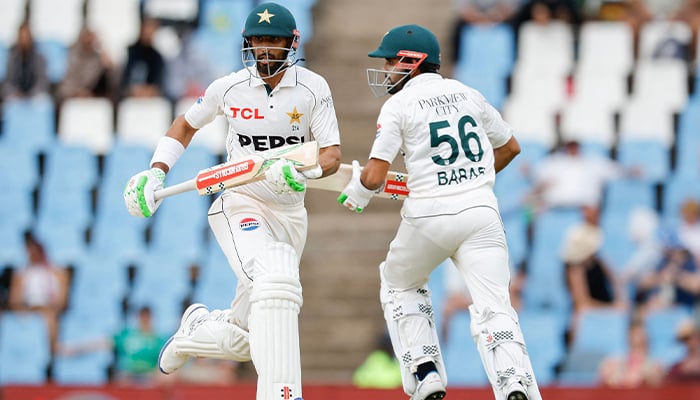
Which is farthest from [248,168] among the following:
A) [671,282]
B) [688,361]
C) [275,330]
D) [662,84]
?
[662,84]

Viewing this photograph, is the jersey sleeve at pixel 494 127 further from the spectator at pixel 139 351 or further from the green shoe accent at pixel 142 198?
the spectator at pixel 139 351

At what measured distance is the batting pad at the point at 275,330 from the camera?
5.69 meters

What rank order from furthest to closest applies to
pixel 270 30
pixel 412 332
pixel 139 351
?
pixel 139 351 → pixel 412 332 → pixel 270 30

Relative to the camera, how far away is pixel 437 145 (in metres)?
6.09

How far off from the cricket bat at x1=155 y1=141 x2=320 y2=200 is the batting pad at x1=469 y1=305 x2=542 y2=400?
43.0 inches

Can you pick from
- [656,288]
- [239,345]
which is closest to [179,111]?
[656,288]

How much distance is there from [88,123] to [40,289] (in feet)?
5.97

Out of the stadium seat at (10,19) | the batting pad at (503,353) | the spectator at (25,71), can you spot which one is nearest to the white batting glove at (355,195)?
the batting pad at (503,353)

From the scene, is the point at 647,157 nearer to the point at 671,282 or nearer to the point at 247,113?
the point at 671,282

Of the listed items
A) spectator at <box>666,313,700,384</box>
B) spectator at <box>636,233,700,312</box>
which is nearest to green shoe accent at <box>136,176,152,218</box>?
spectator at <box>666,313,700,384</box>

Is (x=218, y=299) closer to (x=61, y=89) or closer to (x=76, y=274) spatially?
(x=76, y=274)

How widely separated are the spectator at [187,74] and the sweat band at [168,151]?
17.3 feet

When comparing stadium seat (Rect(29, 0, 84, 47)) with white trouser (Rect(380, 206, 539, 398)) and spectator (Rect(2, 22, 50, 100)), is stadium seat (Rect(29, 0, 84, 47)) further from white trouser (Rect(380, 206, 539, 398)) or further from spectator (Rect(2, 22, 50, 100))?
white trouser (Rect(380, 206, 539, 398))

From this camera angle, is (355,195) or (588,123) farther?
(588,123)
